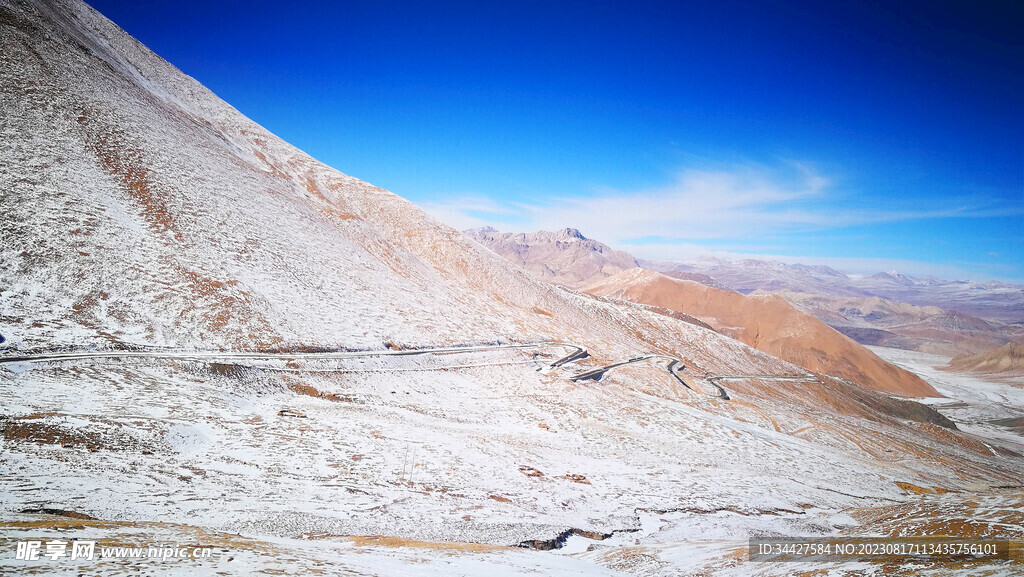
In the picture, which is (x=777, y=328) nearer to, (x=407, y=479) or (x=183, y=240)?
(x=407, y=479)

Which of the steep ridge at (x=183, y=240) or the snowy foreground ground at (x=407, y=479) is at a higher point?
the steep ridge at (x=183, y=240)

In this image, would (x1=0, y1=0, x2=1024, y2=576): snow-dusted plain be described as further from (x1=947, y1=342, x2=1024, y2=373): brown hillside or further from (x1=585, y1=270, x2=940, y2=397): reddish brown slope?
(x1=947, y1=342, x2=1024, y2=373): brown hillside

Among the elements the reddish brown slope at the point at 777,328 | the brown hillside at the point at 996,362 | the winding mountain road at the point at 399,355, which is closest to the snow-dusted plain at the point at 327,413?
the winding mountain road at the point at 399,355

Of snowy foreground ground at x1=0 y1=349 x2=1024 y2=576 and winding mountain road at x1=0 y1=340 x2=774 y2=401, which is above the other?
winding mountain road at x1=0 y1=340 x2=774 y2=401

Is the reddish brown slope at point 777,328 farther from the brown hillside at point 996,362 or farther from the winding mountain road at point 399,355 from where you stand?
the winding mountain road at point 399,355

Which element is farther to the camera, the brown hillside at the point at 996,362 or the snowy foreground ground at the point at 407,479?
the brown hillside at the point at 996,362

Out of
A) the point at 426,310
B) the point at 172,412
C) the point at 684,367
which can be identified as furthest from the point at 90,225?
the point at 684,367

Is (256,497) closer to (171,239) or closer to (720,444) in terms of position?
(720,444)

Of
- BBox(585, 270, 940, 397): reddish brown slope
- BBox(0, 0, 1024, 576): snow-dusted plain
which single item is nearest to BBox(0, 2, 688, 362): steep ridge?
BBox(0, 0, 1024, 576): snow-dusted plain
